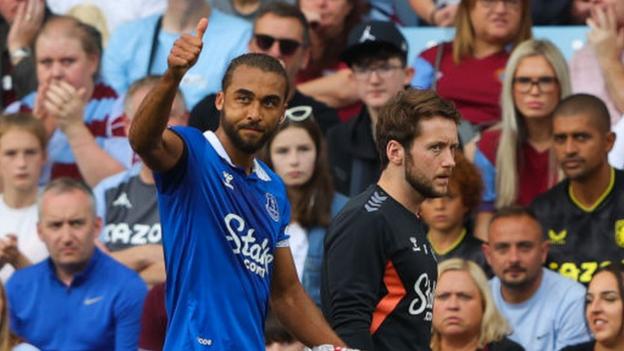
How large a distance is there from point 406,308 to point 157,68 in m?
5.18

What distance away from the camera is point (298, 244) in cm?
953

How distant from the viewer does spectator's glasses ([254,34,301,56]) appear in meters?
10.3

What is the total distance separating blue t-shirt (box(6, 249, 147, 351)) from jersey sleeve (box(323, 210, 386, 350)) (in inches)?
117

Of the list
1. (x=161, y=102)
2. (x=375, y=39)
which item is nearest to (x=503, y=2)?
(x=375, y=39)

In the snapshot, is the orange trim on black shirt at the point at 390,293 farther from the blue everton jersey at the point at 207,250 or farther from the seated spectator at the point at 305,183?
the seated spectator at the point at 305,183

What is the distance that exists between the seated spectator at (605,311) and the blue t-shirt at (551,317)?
0.23 meters

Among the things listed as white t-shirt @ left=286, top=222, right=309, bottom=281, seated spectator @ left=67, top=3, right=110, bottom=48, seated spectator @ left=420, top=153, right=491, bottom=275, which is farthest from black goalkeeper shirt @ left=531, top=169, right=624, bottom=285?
seated spectator @ left=67, top=3, right=110, bottom=48

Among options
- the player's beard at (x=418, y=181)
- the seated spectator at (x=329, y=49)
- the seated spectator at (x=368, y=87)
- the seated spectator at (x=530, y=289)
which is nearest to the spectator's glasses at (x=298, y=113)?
the seated spectator at (x=368, y=87)

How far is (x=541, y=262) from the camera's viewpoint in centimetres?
907

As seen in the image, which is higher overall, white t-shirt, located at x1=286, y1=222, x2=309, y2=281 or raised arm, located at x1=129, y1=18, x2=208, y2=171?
raised arm, located at x1=129, y1=18, x2=208, y2=171

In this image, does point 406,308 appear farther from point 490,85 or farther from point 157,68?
point 157,68

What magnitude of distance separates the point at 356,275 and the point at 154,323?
2.68 meters

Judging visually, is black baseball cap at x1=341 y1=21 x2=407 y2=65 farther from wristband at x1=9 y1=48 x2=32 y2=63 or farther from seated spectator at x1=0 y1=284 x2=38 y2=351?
wristband at x1=9 y1=48 x2=32 y2=63

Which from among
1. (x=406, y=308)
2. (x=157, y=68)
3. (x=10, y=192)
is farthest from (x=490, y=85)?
(x=406, y=308)
